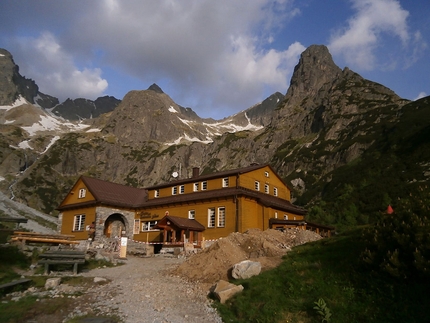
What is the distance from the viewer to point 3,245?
2020cm

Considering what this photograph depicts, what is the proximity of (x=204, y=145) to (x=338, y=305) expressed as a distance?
6214 inches

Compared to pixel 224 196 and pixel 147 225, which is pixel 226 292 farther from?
pixel 147 225

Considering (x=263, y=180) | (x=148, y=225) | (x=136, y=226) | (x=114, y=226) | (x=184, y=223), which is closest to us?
(x=184, y=223)

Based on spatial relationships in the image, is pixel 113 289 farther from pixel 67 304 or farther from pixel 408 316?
pixel 408 316

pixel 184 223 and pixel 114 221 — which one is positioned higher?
pixel 114 221

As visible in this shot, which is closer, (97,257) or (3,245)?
(3,245)

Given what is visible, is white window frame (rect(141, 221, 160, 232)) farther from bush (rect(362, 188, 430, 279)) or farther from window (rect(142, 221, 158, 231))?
bush (rect(362, 188, 430, 279))

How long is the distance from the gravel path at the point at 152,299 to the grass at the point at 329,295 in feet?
3.55

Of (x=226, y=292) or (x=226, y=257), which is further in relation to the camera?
(x=226, y=257)

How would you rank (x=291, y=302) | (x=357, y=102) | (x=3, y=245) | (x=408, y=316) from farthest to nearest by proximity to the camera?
(x=357, y=102), (x=3, y=245), (x=291, y=302), (x=408, y=316)

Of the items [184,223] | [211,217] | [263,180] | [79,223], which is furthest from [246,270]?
[79,223]

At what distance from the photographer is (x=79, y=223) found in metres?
38.6

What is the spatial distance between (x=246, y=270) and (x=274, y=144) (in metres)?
114

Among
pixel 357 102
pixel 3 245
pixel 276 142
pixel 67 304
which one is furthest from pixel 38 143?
pixel 67 304
